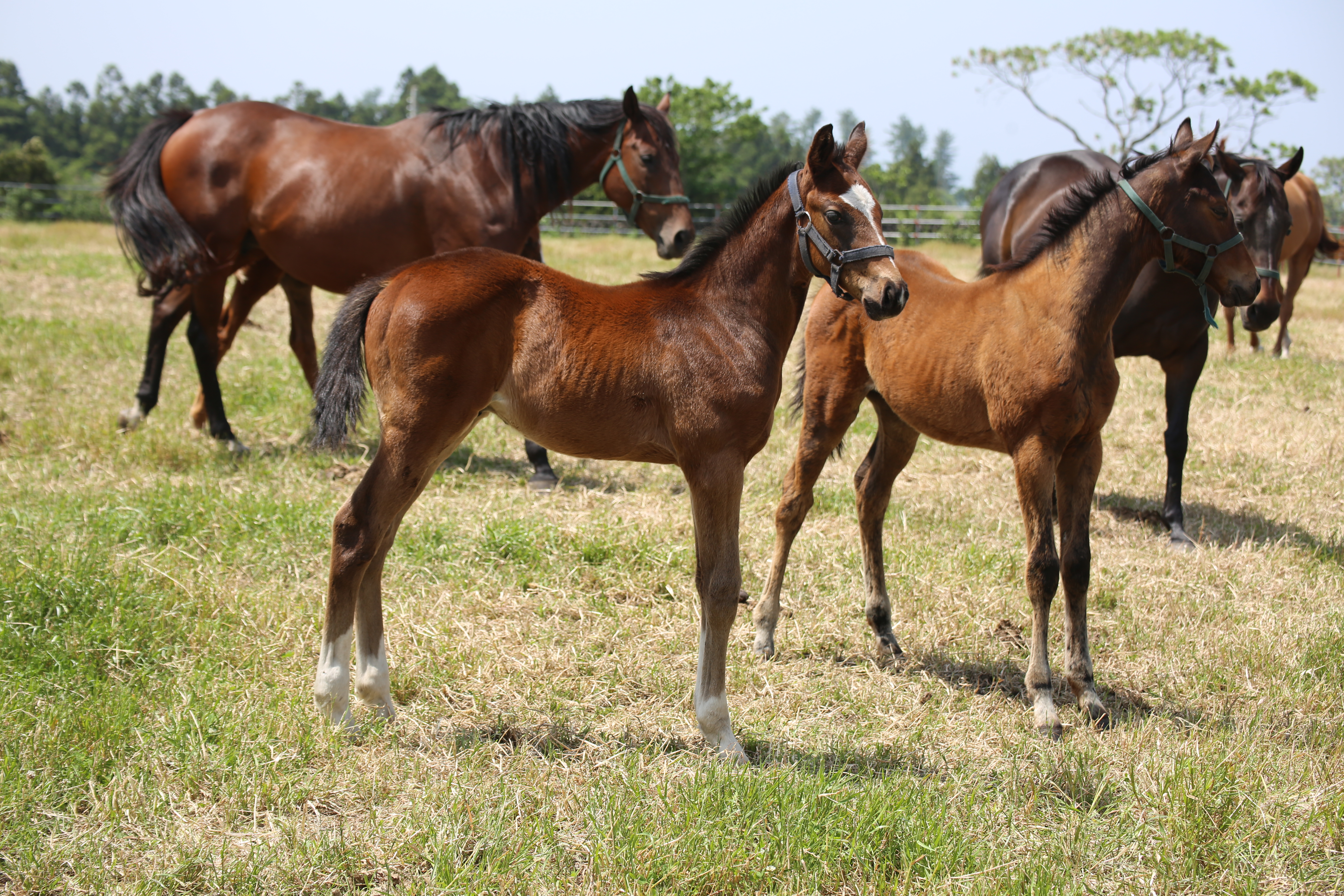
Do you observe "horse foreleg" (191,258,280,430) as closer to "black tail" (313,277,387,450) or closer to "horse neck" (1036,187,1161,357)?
"black tail" (313,277,387,450)

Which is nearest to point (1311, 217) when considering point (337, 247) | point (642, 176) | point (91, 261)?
point (642, 176)

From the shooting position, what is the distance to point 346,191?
6.25 meters

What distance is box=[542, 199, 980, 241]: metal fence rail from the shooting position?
28.2m

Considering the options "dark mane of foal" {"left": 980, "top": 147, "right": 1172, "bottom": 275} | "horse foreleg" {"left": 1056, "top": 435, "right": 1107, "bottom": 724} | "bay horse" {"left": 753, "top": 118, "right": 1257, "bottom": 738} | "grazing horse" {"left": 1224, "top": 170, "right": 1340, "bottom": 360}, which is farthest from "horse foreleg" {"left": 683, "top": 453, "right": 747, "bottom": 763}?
"grazing horse" {"left": 1224, "top": 170, "right": 1340, "bottom": 360}

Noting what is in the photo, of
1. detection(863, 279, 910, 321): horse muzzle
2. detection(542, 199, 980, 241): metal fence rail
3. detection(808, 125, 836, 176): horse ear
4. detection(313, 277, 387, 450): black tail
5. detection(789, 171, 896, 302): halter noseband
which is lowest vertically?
detection(313, 277, 387, 450): black tail

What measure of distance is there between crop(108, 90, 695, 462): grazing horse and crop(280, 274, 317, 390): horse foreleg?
1.46 feet

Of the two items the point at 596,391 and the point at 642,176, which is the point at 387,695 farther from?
the point at 642,176

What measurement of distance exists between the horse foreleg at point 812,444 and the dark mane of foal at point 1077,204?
0.87m

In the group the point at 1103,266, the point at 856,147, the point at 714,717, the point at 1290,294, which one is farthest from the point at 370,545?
the point at 1290,294

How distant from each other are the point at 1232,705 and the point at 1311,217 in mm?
9142

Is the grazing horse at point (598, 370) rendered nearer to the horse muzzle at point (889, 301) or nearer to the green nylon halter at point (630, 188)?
the horse muzzle at point (889, 301)

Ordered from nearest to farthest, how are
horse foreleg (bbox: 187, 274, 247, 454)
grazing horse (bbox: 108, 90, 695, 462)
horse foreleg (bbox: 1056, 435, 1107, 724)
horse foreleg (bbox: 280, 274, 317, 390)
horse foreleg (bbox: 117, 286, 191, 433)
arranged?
horse foreleg (bbox: 1056, 435, 1107, 724)
grazing horse (bbox: 108, 90, 695, 462)
horse foreleg (bbox: 187, 274, 247, 454)
horse foreleg (bbox: 117, 286, 191, 433)
horse foreleg (bbox: 280, 274, 317, 390)

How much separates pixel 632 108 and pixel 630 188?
0.50 meters

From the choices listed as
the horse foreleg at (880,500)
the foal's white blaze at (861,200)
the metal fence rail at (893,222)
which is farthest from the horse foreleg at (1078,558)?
the metal fence rail at (893,222)
